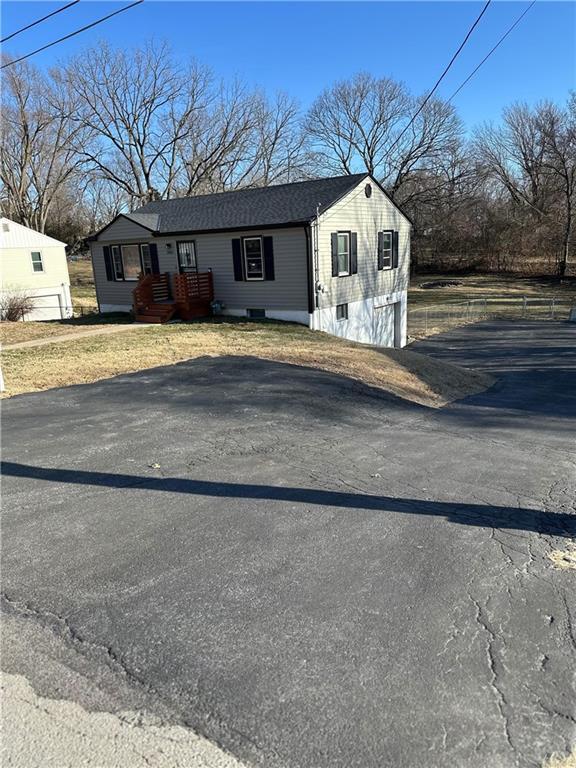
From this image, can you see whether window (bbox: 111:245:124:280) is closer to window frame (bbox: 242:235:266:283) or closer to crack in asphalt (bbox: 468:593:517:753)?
window frame (bbox: 242:235:266:283)

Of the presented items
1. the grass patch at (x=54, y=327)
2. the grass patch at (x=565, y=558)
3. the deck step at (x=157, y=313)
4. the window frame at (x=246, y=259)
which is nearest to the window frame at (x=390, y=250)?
the window frame at (x=246, y=259)

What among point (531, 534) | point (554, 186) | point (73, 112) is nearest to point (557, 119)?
point (554, 186)

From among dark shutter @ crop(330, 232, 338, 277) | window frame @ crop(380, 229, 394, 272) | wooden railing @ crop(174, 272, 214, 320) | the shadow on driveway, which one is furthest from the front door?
the shadow on driveway

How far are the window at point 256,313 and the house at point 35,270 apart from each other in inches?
468

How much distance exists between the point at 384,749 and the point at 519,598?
1.41 metres

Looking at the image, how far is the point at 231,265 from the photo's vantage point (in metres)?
18.1

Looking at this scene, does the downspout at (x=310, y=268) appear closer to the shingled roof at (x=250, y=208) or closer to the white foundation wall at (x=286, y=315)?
the white foundation wall at (x=286, y=315)

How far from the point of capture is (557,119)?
149 ft

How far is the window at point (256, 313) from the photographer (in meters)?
18.2

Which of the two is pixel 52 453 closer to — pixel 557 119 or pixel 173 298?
pixel 173 298

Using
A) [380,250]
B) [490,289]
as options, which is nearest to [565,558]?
[380,250]

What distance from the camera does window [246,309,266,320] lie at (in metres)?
18.2

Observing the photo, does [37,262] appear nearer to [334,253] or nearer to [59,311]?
[59,311]

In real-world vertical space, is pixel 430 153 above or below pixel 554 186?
above
